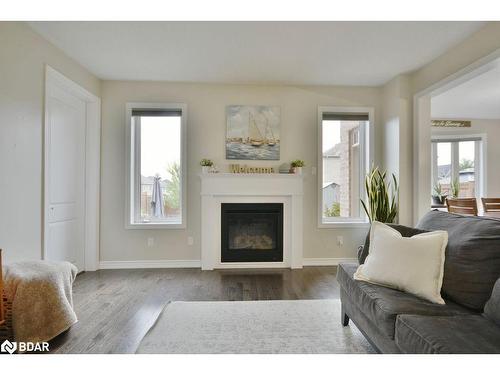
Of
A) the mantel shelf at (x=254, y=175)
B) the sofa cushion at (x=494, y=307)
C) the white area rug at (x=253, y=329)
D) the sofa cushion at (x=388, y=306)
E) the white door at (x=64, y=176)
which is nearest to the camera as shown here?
the sofa cushion at (x=494, y=307)

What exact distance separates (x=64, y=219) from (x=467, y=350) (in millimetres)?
3784

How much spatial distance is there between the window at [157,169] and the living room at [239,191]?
0.07ft

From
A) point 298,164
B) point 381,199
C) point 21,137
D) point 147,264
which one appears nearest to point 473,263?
point 381,199

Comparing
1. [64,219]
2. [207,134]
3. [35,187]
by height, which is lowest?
[64,219]

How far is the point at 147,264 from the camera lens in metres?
3.90

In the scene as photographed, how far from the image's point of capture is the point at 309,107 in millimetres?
4070

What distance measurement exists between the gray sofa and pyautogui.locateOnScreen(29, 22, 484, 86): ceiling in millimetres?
1891

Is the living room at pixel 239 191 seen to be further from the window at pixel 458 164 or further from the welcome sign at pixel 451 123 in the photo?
the window at pixel 458 164

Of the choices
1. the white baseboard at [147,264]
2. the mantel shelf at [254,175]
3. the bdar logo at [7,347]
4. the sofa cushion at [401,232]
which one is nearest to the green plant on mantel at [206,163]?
the mantel shelf at [254,175]

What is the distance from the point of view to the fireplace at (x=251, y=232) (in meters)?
3.95

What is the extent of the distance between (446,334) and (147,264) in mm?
3518
